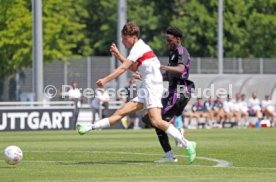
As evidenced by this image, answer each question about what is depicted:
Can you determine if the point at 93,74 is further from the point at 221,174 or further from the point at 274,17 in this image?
the point at 221,174

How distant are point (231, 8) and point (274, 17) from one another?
312 centimetres

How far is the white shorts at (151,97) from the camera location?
16516mm

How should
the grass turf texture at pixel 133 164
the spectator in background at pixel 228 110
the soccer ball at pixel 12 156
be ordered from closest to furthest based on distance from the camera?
1. the grass turf texture at pixel 133 164
2. the soccer ball at pixel 12 156
3. the spectator in background at pixel 228 110

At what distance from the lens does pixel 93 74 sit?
180 ft

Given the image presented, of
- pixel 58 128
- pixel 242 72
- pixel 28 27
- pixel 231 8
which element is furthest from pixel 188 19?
pixel 58 128

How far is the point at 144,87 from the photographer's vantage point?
16.6 metres

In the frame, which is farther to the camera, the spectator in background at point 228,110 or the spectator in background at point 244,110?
the spectator in background at point 244,110

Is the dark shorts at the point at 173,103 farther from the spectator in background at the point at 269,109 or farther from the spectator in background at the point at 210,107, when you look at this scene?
the spectator in background at the point at 269,109

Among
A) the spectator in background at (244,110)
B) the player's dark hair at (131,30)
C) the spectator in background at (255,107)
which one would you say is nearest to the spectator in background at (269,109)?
the spectator in background at (255,107)

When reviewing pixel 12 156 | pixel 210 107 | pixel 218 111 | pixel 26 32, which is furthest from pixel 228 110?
pixel 12 156

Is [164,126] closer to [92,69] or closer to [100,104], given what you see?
[100,104]

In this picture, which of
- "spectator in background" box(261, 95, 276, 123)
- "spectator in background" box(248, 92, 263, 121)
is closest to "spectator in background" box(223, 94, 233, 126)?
"spectator in background" box(248, 92, 263, 121)

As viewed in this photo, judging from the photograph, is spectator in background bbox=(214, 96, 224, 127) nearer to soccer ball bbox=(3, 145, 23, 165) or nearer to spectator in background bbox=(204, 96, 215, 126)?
spectator in background bbox=(204, 96, 215, 126)

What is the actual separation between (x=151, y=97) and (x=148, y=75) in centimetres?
39
